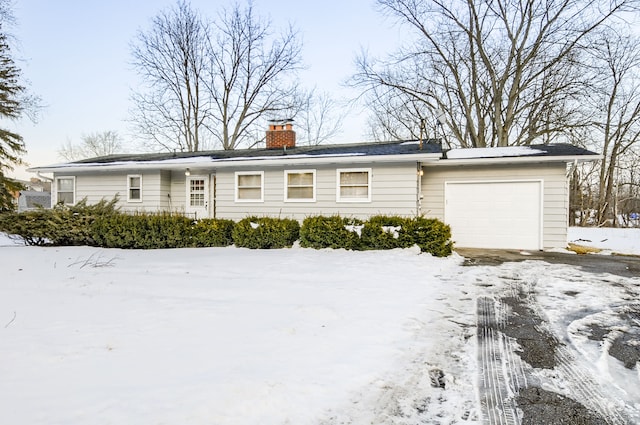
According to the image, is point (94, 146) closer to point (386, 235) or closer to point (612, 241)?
point (386, 235)

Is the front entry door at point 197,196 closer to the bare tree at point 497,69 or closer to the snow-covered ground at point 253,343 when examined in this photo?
the snow-covered ground at point 253,343

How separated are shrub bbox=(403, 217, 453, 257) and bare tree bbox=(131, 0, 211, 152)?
59.4 ft

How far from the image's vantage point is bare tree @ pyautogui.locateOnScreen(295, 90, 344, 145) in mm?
26766

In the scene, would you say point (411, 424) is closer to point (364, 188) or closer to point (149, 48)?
point (364, 188)

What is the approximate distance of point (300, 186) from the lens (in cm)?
1091

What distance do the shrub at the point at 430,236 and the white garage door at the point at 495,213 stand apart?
2.75 metres

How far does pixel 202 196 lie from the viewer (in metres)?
12.3

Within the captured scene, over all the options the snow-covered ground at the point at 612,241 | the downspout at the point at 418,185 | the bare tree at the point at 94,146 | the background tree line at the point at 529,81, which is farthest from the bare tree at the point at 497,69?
the bare tree at the point at 94,146

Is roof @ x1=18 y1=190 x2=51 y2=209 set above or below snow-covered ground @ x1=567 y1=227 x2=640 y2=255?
above

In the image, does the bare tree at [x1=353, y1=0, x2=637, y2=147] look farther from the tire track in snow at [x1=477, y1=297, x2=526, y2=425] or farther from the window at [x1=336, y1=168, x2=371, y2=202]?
the tire track in snow at [x1=477, y1=297, x2=526, y2=425]

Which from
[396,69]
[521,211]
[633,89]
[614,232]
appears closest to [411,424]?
[521,211]

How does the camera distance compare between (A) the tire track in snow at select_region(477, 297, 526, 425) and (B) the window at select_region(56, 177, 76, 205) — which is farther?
(B) the window at select_region(56, 177, 76, 205)

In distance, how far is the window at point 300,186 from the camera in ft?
35.3

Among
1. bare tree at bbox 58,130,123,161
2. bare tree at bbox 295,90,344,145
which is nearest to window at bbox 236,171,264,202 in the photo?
bare tree at bbox 295,90,344,145
